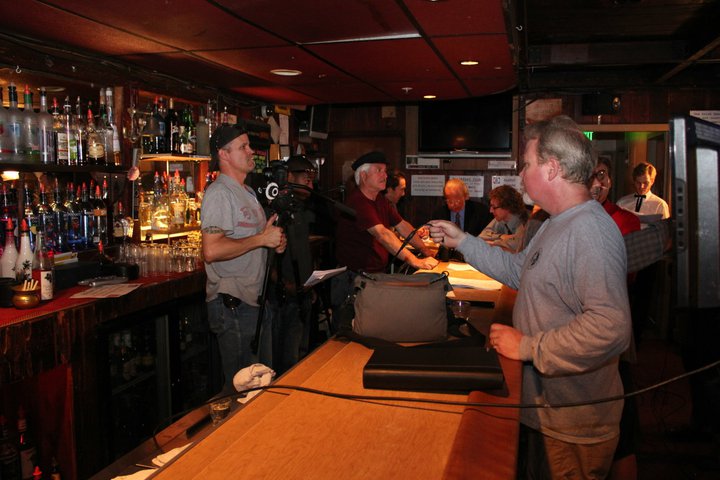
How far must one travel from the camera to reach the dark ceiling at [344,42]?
2.75 meters

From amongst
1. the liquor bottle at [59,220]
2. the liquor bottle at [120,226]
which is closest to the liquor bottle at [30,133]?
the liquor bottle at [59,220]

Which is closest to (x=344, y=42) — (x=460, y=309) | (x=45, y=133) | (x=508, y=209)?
(x=45, y=133)

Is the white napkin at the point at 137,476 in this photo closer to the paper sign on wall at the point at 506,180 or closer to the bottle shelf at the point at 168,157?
the bottle shelf at the point at 168,157

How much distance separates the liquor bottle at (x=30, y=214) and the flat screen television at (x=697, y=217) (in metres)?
3.23

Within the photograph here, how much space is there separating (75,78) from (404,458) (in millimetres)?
3249

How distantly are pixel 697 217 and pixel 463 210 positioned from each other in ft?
18.6

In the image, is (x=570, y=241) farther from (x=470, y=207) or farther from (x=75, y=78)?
(x=470, y=207)

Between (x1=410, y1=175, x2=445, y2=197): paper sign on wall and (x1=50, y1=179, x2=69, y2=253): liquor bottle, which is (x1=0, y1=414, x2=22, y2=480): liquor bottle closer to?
(x1=50, y1=179, x2=69, y2=253): liquor bottle

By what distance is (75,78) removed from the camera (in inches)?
139

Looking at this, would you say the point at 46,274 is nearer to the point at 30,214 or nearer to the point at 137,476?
the point at 30,214

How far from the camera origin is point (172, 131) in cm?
439

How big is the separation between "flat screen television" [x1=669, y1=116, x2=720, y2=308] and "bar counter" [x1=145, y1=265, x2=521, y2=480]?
0.49 meters

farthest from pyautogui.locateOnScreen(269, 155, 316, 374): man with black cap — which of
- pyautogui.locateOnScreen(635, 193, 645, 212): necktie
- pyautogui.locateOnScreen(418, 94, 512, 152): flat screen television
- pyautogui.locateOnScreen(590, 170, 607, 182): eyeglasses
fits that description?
pyautogui.locateOnScreen(418, 94, 512, 152): flat screen television

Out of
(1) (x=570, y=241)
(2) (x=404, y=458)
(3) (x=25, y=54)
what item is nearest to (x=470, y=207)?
(3) (x=25, y=54)
